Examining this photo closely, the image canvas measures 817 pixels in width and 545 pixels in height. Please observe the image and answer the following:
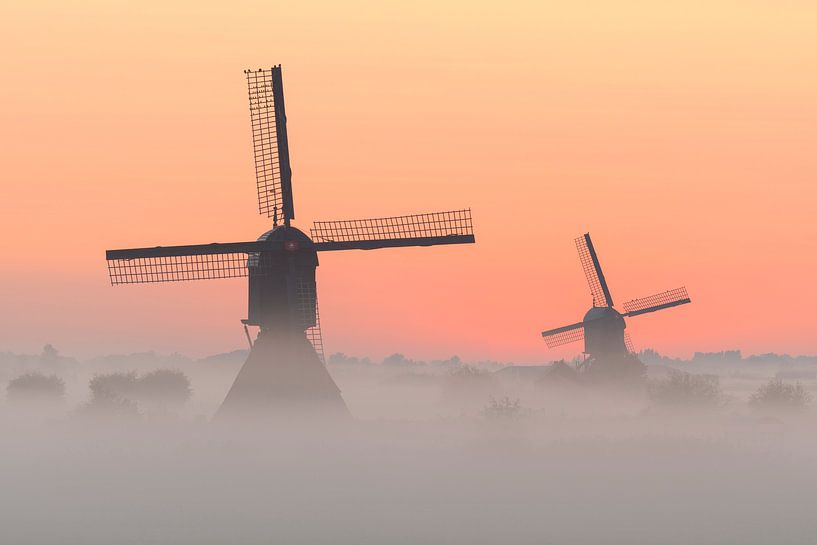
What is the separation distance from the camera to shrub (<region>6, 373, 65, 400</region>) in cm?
9212

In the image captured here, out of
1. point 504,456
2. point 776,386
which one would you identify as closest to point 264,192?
point 504,456

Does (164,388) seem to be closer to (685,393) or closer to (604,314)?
(604,314)

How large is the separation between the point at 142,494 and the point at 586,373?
159 feet

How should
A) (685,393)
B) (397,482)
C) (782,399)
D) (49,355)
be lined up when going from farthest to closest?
(49,355)
(782,399)
(685,393)
(397,482)

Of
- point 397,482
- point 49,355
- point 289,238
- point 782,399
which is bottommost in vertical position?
point 397,482

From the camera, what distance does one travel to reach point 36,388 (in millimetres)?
93875

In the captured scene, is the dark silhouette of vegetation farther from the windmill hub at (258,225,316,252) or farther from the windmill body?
the windmill body

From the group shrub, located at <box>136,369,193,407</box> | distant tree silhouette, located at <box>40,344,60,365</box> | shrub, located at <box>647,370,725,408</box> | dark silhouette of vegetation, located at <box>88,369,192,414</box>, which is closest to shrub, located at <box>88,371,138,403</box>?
dark silhouette of vegetation, located at <box>88,369,192,414</box>

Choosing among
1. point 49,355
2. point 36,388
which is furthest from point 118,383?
point 49,355

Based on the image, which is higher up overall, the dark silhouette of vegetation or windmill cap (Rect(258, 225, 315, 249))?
the dark silhouette of vegetation

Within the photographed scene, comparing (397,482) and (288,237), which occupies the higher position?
(288,237)

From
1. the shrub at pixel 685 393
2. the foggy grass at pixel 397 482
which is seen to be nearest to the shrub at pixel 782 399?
the shrub at pixel 685 393

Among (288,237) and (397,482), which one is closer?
(397,482)

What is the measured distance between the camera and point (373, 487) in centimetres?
5225
